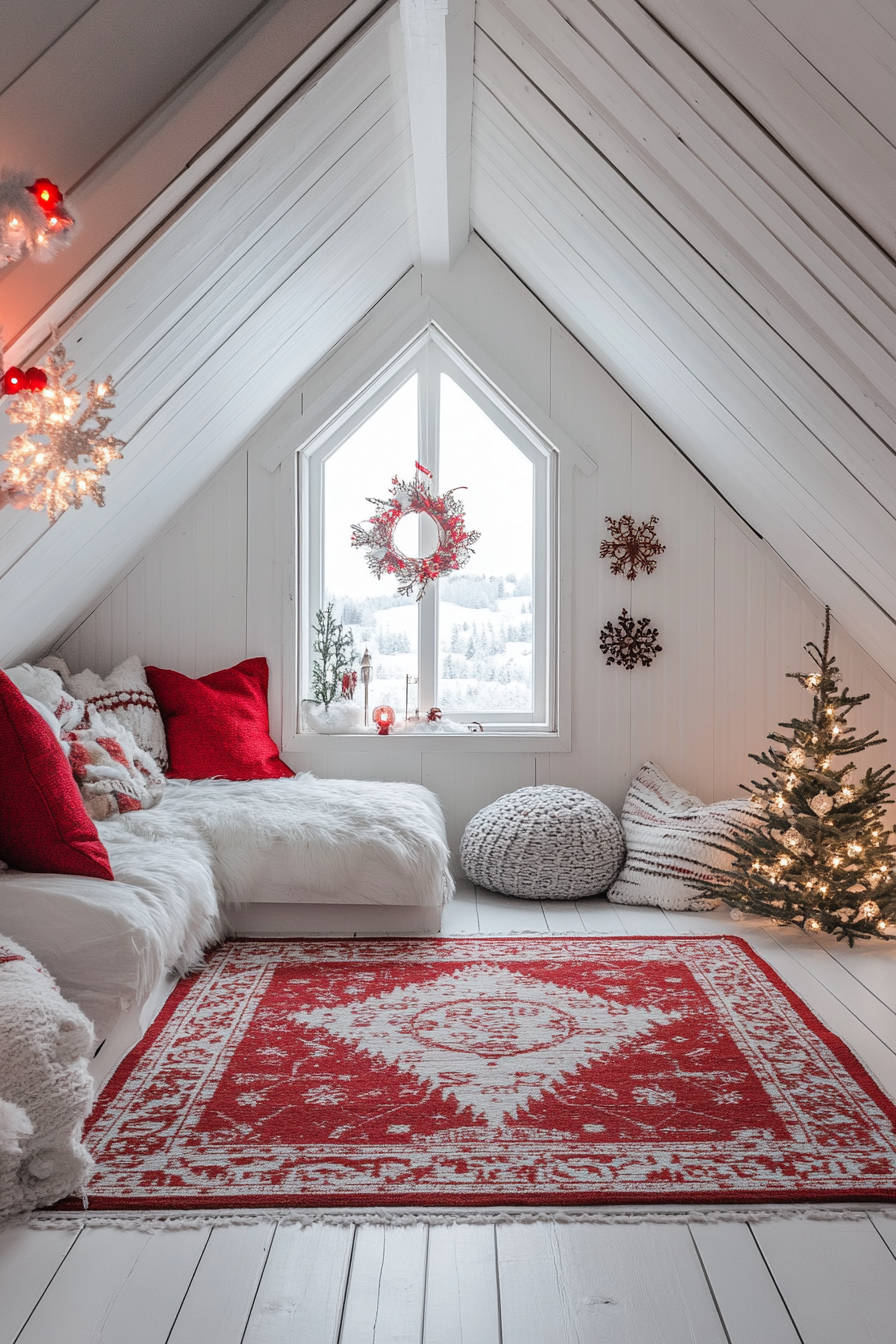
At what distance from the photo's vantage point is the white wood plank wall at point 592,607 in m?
4.33

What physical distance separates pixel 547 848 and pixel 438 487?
1686 mm

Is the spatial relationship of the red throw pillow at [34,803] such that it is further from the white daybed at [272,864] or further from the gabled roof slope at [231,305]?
the gabled roof slope at [231,305]

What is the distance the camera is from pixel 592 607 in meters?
4.37

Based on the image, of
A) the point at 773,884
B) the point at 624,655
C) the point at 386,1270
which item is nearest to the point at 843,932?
the point at 773,884

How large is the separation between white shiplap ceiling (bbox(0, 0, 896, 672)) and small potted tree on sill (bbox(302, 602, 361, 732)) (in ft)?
2.82

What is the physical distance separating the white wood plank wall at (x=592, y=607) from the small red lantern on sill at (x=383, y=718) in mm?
103

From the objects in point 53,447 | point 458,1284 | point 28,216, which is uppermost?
point 28,216

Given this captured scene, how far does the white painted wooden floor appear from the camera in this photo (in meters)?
1.50

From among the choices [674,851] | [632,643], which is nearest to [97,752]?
[674,851]

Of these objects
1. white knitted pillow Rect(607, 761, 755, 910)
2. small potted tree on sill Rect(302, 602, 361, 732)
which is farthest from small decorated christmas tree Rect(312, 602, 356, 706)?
white knitted pillow Rect(607, 761, 755, 910)

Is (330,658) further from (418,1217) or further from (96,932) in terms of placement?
(418,1217)

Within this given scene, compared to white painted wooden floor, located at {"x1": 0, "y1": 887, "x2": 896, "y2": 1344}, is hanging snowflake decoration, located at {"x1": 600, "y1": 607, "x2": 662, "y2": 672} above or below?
above

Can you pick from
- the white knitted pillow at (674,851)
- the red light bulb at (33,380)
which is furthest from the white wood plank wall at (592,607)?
the red light bulb at (33,380)

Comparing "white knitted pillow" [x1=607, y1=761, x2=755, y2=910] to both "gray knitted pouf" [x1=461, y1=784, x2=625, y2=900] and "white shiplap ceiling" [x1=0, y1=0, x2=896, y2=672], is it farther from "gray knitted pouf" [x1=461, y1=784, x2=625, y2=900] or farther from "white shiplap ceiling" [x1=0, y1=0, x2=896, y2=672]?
"white shiplap ceiling" [x1=0, y1=0, x2=896, y2=672]
